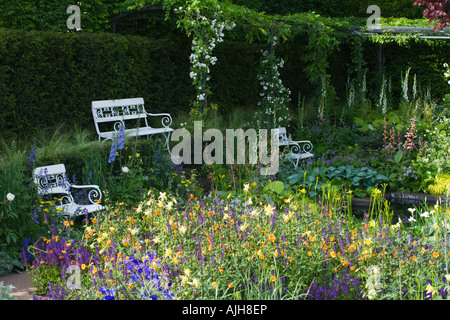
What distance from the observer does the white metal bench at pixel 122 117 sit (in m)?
7.07

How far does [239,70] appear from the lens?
10.2 m

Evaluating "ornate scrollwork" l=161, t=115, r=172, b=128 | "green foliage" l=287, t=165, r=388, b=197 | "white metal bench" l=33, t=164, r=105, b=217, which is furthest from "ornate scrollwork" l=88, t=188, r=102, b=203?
"ornate scrollwork" l=161, t=115, r=172, b=128

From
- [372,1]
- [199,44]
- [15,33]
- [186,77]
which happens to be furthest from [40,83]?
[372,1]

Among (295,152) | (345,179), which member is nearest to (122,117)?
(295,152)

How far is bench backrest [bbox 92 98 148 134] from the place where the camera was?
7.13 metres

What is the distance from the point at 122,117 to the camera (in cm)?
715

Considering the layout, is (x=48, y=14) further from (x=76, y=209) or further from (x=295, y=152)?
(x=76, y=209)

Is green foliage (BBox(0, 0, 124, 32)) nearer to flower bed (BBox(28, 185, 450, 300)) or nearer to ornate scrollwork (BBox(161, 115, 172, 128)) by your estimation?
ornate scrollwork (BBox(161, 115, 172, 128))

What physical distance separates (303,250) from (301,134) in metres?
5.65

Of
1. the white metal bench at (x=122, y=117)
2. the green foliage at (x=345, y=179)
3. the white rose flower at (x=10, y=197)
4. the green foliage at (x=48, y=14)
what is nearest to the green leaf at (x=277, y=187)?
the green foliage at (x=345, y=179)

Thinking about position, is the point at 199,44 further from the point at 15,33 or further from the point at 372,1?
the point at 372,1

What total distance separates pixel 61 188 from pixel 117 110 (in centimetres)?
306

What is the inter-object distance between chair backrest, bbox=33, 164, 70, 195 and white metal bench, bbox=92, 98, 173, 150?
1879 millimetres

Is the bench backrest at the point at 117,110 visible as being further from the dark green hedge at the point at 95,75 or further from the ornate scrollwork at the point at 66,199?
the ornate scrollwork at the point at 66,199
